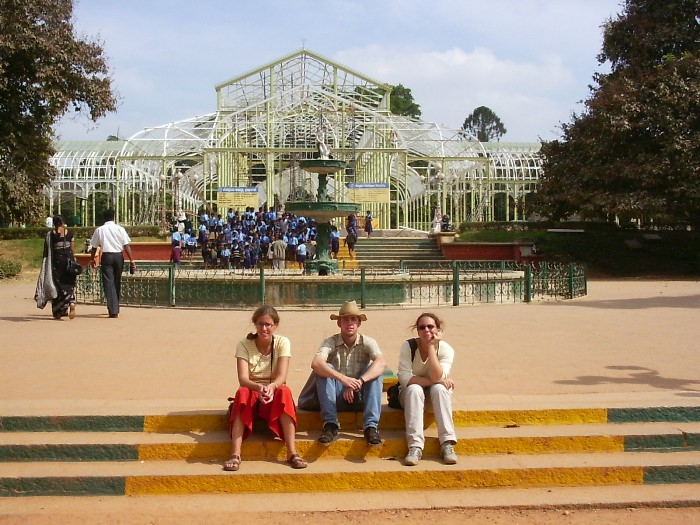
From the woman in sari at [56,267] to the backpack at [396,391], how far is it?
7.47 meters

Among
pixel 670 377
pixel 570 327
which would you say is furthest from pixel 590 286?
pixel 670 377

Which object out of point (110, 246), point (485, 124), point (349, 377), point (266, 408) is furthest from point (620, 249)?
point (485, 124)

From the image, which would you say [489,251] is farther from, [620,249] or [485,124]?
[485,124]

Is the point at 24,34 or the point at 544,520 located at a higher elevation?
the point at 24,34

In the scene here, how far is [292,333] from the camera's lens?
11.5 metres

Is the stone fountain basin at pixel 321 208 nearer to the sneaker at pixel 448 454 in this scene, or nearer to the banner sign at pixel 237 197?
the banner sign at pixel 237 197

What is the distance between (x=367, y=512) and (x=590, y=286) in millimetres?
18812

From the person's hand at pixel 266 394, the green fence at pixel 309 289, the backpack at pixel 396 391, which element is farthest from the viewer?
the green fence at pixel 309 289

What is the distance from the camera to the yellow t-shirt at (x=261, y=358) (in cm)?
574

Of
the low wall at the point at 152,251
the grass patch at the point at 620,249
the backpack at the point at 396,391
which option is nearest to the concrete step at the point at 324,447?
the backpack at the point at 396,391

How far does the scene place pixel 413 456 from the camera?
5.35 meters

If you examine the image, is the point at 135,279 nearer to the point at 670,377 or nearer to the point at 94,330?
the point at 94,330

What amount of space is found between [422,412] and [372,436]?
39cm

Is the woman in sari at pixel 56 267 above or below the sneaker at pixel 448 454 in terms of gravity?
above
